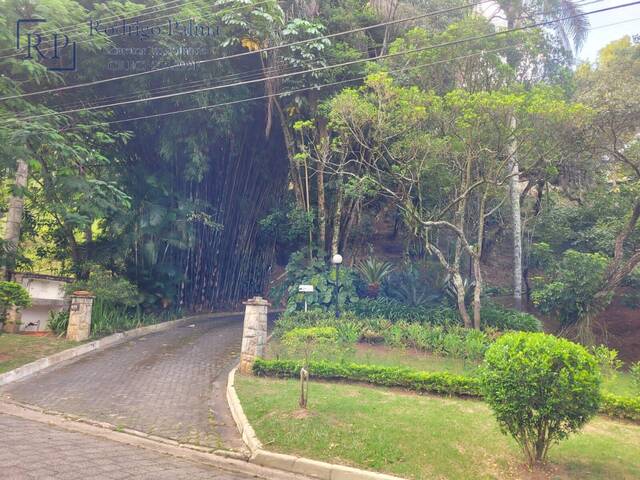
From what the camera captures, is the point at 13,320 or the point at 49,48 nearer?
the point at 49,48

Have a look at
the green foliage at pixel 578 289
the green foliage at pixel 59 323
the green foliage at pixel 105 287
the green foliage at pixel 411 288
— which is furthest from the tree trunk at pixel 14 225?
the green foliage at pixel 578 289

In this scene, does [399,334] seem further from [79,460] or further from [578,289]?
[79,460]

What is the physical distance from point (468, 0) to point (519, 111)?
6529mm

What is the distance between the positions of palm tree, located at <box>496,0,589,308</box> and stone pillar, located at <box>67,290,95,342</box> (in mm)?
12436

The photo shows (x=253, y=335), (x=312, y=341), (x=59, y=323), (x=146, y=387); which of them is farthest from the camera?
(x=59, y=323)

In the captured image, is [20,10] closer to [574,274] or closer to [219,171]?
[219,171]

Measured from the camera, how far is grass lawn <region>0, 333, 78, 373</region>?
9312 mm

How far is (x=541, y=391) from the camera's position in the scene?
188 inches

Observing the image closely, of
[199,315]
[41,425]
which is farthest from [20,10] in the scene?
[199,315]

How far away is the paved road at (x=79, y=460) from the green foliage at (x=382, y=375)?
3.58 metres

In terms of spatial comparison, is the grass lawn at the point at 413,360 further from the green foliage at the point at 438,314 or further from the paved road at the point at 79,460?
the paved road at the point at 79,460

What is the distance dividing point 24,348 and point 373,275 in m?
9.61

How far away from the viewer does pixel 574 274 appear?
40.5 ft

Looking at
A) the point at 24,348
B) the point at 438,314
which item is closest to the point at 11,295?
the point at 24,348
